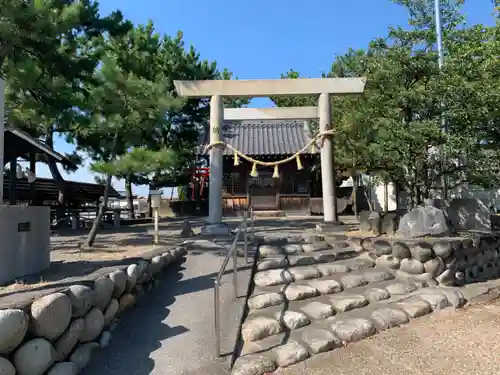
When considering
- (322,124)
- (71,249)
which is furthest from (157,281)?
(322,124)

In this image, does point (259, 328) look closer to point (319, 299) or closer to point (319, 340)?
point (319, 340)

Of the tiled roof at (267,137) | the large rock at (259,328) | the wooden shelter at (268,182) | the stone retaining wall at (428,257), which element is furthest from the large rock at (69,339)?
the wooden shelter at (268,182)

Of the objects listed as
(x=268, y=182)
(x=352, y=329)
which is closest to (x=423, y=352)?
(x=352, y=329)

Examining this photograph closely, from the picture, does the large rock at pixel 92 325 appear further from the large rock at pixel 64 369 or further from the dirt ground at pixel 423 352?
the dirt ground at pixel 423 352

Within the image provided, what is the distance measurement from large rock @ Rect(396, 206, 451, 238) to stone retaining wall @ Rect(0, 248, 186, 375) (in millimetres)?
5074

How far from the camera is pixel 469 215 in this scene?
8.72 metres

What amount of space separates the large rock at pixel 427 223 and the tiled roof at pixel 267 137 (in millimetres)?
11120

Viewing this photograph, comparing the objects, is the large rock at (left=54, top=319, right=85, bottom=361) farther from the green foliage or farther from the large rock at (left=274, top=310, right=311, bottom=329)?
the green foliage

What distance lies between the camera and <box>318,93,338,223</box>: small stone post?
873 centimetres

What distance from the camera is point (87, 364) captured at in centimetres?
322

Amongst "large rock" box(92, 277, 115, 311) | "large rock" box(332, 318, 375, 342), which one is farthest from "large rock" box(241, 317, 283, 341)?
"large rock" box(92, 277, 115, 311)

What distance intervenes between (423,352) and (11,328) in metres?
3.71

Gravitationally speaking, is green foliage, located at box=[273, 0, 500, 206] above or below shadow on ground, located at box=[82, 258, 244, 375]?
above

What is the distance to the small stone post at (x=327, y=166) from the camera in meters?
8.73
